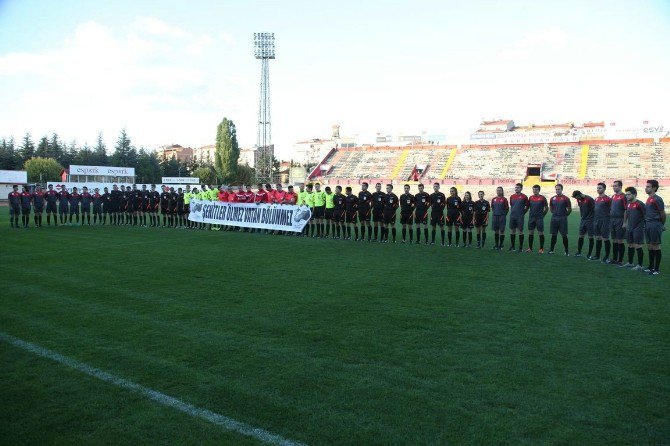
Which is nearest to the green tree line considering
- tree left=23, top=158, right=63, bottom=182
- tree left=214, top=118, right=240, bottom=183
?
tree left=214, top=118, right=240, bottom=183

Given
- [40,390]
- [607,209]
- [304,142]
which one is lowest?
[40,390]

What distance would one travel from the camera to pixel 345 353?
480cm

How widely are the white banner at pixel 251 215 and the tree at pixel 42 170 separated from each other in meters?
44.6

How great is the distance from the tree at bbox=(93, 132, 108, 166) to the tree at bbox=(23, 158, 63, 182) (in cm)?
1071

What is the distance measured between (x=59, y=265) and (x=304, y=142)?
116 meters

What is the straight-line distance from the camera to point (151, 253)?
38.3 ft

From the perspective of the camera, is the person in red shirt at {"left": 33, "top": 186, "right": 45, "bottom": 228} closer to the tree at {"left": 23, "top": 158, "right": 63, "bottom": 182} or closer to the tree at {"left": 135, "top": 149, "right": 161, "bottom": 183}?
the tree at {"left": 23, "top": 158, "right": 63, "bottom": 182}

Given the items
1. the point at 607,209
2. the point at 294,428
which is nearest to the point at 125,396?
the point at 294,428

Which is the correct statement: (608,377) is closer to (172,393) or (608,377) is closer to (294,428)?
(294,428)

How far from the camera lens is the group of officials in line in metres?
10.1

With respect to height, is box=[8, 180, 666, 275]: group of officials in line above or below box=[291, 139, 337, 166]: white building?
below

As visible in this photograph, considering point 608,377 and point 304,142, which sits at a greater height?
point 304,142

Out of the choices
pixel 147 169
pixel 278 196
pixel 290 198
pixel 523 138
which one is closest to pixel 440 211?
pixel 290 198

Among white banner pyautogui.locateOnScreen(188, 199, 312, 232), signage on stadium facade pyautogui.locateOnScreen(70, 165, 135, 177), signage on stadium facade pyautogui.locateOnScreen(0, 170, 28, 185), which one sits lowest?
white banner pyautogui.locateOnScreen(188, 199, 312, 232)
